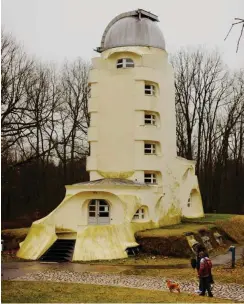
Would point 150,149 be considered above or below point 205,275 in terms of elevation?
above

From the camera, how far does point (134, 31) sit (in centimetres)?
2472

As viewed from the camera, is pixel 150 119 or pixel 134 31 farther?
pixel 134 31

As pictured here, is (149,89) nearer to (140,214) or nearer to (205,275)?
(140,214)

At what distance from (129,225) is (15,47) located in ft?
28.7

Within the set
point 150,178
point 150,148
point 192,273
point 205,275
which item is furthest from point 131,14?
point 205,275

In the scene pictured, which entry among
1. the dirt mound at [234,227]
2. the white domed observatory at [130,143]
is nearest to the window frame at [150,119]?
the white domed observatory at [130,143]

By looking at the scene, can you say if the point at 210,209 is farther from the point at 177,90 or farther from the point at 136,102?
the point at 136,102

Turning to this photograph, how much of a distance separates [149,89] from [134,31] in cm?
301

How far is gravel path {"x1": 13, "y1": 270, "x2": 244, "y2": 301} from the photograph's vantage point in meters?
12.7

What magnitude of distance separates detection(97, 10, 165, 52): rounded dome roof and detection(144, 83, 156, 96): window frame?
2.06 metres

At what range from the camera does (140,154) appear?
77.4 ft

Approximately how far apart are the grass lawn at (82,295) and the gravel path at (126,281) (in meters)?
0.84

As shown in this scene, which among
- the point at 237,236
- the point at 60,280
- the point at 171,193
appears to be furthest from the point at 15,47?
the point at 237,236

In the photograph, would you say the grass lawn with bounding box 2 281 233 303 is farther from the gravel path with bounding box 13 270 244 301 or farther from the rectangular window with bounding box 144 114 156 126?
the rectangular window with bounding box 144 114 156 126
